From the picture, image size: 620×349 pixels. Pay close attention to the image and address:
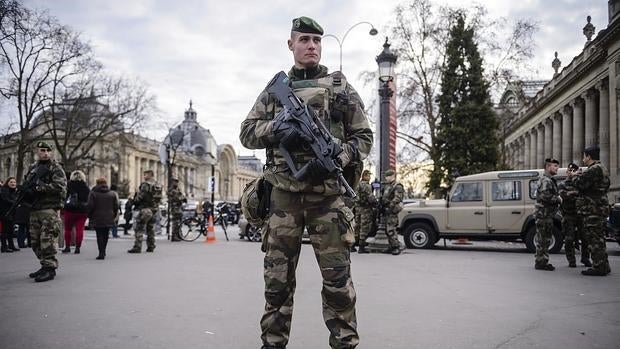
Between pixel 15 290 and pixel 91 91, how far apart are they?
2811 cm

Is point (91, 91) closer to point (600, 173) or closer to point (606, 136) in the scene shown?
point (600, 173)

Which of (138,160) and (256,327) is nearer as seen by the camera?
(256,327)

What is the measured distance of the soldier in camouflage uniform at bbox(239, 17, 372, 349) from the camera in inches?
124

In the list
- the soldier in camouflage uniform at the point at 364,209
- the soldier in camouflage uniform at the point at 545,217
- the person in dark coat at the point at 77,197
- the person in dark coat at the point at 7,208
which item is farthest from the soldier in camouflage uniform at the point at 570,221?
the person in dark coat at the point at 7,208

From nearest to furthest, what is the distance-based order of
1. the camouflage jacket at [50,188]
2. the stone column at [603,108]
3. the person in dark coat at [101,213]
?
the camouflage jacket at [50,188] → the person in dark coat at [101,213] → the stone column at [603,108]

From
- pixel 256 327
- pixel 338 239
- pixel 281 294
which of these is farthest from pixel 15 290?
pixel 338 239

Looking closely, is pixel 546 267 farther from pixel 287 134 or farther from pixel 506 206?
pixel 287 134

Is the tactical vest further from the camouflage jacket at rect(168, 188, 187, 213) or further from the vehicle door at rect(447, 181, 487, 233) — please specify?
the camouflage jacket at rect(168, 188, 187, 213)

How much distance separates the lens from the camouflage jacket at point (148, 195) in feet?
37.7

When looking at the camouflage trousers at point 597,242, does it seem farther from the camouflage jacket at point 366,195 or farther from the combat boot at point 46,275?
the combat boot at point 46,275

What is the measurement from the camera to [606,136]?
1212 inches

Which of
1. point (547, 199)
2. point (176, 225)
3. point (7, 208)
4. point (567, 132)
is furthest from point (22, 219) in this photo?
point (567, 132)

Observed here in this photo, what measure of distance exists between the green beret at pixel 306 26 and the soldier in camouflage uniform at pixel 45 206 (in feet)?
17.7

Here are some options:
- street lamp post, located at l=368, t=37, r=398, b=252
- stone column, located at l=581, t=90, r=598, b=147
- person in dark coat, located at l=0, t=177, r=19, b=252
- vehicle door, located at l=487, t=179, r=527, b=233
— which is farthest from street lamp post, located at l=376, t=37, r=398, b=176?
stone column, located at l=581, t=90, r=598, b=147
